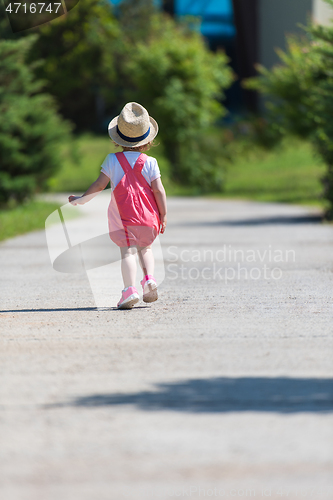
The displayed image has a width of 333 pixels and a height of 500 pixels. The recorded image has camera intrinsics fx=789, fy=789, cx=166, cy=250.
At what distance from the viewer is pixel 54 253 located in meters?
10.9

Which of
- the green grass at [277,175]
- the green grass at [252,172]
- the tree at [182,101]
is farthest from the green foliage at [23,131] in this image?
the tree at [182,101]

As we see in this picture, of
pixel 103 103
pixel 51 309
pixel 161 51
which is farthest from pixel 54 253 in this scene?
pixel 103 103

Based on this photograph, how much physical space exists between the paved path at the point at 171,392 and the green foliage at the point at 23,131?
11.4 meters

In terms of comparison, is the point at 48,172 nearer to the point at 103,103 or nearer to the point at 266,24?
the point at 266,24

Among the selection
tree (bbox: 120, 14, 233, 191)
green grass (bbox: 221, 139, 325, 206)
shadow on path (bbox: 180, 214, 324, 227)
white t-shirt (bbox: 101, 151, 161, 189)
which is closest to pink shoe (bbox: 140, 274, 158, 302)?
white t-shirt (bbox: 101, 151, 161, 189)

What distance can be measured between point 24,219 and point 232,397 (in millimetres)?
12435

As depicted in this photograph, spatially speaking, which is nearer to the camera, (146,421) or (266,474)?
(266,474)

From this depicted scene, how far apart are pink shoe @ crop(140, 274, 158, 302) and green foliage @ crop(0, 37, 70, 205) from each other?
12.4m

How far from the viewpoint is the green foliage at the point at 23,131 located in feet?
61.2

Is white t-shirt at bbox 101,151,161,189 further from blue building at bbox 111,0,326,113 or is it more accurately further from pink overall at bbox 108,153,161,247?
blue building at bbox 111,0,326,113

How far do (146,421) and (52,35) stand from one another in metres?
38.3

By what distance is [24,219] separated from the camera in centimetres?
1598

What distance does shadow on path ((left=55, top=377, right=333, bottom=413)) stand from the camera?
388 cm

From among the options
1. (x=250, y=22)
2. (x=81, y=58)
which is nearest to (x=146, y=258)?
(x=250, y=22)
